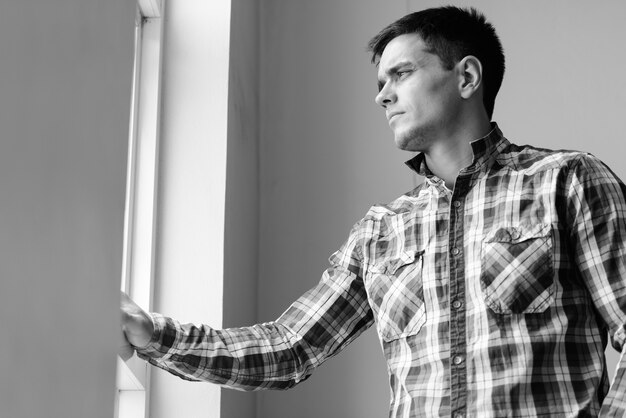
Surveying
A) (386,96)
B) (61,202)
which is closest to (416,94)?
(386,96)

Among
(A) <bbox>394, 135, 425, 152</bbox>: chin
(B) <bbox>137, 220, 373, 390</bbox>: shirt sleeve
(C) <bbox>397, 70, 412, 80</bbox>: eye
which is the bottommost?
(B) <bbox>137, 220, 373, 390</bbox>: shirt sleeve

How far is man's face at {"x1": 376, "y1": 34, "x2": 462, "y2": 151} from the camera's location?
6.37 ft

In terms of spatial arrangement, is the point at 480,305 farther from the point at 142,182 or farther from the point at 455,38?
the point at 142,182

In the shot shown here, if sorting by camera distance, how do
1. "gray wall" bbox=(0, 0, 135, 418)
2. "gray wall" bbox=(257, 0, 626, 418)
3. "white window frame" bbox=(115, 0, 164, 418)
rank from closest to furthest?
"gray wall" bbox=(0, 0, 135, 418), "white window frame" bbox=(115, 0, 164, 418), "gray wall" bbox=(257, 0, 626, 418)

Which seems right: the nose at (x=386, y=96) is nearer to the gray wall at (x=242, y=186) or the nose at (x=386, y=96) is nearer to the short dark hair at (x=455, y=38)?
the short dark hair at (x=455, y=38)

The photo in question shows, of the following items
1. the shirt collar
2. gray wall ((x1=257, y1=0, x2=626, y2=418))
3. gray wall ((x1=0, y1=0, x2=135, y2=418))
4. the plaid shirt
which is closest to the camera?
gray wall ((x1=0, y1=0, x2=135, y2=418))

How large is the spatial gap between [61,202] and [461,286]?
3.38 ft

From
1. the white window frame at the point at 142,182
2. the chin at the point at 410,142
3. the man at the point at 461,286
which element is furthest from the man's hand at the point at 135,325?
the chin at the point at 410,142

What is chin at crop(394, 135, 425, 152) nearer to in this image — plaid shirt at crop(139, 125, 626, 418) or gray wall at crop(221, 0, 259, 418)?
plaid shirt at crop(139, 125, 626, 418)

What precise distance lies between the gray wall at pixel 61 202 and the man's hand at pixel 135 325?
1.95 ft

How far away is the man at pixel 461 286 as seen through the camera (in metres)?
1.62

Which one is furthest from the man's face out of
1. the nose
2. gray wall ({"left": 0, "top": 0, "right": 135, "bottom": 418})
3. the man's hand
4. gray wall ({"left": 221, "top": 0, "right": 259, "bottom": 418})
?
gray wall ({"left": 0, "top": 0, "right": 135, "bottom": 418})

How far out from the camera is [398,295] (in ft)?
5.88

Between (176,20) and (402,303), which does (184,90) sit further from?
(402,303)
